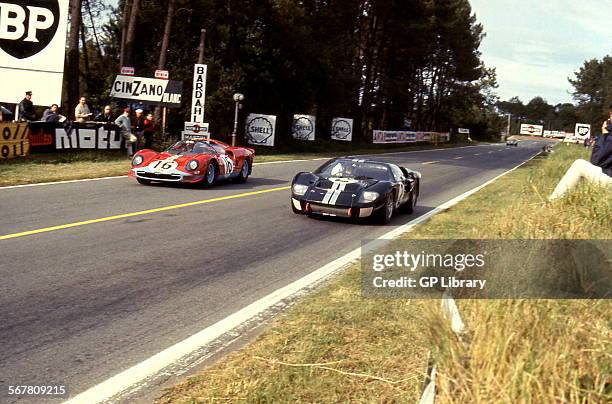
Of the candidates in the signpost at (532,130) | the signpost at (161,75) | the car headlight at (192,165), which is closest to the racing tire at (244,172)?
the car headlight at (192,165)

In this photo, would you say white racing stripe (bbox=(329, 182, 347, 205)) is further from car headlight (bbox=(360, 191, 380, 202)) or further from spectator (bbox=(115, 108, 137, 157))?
spectator (bbox=(115, 108, 137, 157))

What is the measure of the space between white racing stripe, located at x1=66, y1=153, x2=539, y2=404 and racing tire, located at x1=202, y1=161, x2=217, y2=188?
6974 mm

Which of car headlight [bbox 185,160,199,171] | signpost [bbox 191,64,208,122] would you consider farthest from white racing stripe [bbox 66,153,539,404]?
signpost [bbox 191,64,208,122]

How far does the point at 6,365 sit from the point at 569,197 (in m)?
7.28

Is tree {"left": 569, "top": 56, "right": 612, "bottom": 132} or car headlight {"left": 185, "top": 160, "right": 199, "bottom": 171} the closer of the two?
car headlight {"left": 185, "top": 160, "right": 199, "bottom": 171}

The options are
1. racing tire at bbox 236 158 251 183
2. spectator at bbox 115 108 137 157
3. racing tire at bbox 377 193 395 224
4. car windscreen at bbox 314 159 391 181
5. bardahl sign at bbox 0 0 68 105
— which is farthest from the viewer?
bardahl sign at bbox 0 0 68 105

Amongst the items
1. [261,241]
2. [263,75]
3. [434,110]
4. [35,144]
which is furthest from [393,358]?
[434,110]

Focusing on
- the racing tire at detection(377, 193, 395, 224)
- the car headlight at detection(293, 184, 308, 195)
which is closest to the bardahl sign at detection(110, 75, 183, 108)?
the car headlight at detection(293, 184, 308, 195)

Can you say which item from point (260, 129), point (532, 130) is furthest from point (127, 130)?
point (532, 130)

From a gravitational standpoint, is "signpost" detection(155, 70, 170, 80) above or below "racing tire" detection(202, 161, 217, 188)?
above

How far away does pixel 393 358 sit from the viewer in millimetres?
4312

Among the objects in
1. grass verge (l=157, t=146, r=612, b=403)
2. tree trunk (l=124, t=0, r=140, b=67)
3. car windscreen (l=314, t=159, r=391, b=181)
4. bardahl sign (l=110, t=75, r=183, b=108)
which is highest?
tree trunk (l=124, t=0, r=140, b=67)

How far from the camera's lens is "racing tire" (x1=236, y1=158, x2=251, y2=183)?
1638 cm

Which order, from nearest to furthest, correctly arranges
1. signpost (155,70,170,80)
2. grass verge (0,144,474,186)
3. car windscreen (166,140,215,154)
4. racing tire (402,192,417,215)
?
1. racing tire (402,192,417,215)
2. grass verge (0,144,474,186)
3. car windscreen (166,140,215,154)
4. signpost (155,70,170,80)
